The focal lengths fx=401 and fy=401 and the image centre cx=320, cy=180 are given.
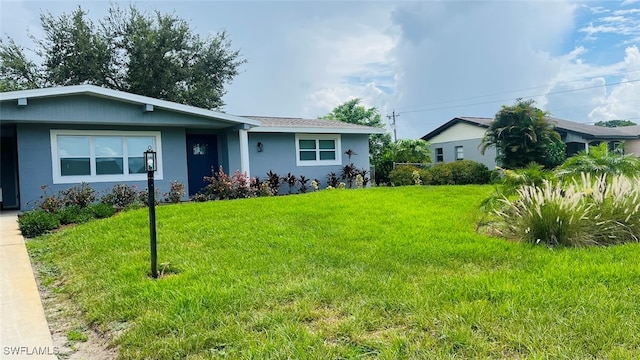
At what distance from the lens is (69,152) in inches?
449

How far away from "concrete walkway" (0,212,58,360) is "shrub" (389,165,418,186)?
13858 mm

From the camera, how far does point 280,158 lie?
14766 mm

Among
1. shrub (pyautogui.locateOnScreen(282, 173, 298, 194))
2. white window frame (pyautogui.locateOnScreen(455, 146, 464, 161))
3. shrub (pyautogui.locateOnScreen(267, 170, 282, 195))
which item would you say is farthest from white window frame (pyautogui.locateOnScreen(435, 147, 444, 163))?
shrub (pyautogui.locateOnScreen(267, 170, 282, 195))

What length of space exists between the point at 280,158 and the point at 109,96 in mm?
5938

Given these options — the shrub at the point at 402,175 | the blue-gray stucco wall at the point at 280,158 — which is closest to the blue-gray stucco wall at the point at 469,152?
the shrub at the point at 402,175

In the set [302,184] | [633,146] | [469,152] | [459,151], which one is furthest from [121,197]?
[633,146]

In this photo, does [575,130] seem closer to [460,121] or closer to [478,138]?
[478,138]

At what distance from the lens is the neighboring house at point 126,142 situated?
10.7m

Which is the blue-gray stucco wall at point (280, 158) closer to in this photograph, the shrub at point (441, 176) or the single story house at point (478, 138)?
the shrub at point (441, 176)

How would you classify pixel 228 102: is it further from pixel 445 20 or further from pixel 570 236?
pixel 570 236

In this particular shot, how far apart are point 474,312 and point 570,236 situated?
2964mm

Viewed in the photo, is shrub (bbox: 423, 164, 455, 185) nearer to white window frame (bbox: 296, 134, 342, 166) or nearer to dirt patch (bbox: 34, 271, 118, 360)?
white window frame (bbox: 296, 134, 342, 166)

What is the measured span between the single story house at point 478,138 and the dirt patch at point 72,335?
898 inches

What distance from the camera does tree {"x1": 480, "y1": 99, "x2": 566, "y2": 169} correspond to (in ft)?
56.1
